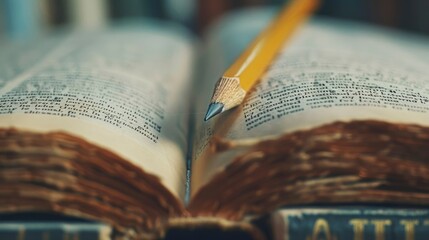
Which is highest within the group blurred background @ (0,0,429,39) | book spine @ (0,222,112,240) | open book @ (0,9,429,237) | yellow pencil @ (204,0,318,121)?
blurred background @ (0,0,429,39)

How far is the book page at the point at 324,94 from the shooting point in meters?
0.43

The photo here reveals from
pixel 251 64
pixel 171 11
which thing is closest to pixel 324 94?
pixel 251 64

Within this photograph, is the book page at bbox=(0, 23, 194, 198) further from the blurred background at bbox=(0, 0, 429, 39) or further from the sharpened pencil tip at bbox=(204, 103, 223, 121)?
the blurred background at bbox=(0, 0, 429, 39)

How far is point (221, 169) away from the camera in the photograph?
41 centimetres

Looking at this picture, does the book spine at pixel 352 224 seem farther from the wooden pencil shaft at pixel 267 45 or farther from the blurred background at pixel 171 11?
the blurred background at pixel 171 11

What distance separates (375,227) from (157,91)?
0.25 meters

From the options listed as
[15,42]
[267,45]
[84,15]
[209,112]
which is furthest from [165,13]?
[209,112]

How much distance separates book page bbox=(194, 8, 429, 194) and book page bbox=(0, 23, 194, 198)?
4 centimetres

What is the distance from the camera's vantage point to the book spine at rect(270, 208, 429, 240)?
1.35ft

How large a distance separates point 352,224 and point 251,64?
0.59ft

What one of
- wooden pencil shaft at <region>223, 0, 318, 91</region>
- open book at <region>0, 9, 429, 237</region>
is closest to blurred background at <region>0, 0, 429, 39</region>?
wooden pencil shaft at <region>223, 0, 318, 91</region>

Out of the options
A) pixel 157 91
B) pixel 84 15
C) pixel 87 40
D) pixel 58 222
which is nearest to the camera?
pixel 58 222

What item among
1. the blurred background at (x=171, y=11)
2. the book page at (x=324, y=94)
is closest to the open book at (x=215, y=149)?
the book page at (x=324, y=94)

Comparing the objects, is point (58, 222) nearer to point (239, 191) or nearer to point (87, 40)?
point (239, 191)
